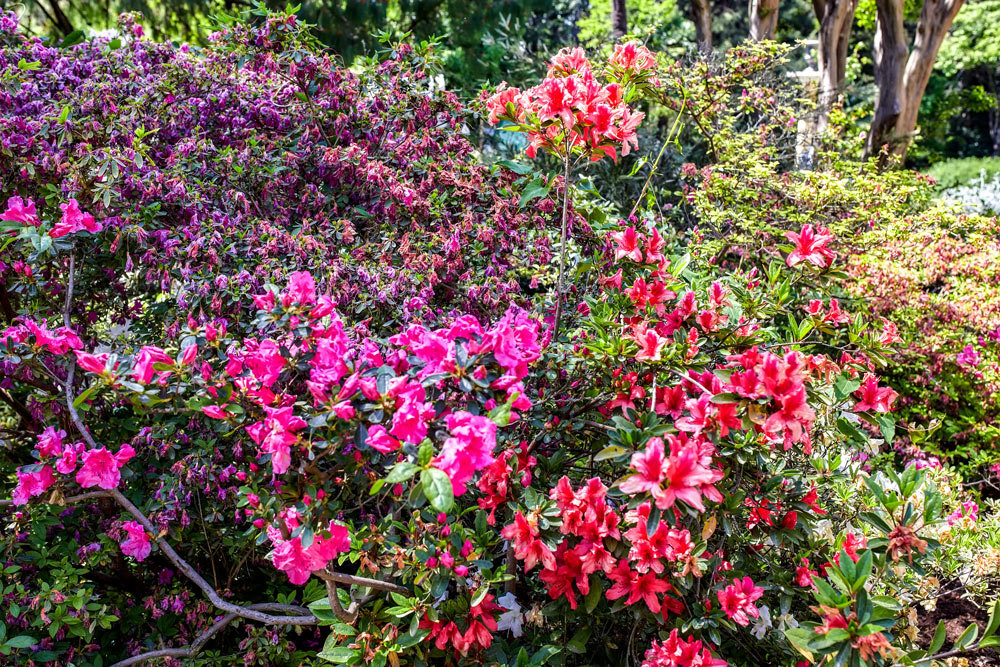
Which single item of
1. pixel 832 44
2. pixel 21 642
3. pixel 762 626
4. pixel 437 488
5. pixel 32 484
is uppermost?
pixel 832 44

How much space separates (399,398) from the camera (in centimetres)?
140

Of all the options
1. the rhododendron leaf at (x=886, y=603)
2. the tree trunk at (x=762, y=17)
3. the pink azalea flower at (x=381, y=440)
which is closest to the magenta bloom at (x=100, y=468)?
the pink azalea flower at (x=381, y=440)

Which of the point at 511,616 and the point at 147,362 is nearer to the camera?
the point at 147,362

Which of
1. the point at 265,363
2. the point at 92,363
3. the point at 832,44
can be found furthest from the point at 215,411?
the point at 832,44

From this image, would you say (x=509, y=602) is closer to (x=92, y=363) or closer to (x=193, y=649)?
(x=193, y=649)

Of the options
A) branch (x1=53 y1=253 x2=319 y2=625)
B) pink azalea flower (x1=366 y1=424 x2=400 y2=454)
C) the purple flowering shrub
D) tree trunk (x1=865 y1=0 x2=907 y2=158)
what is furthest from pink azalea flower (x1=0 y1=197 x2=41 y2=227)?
tree trunk (x1=865 y1=0 x2=907 y2=158)

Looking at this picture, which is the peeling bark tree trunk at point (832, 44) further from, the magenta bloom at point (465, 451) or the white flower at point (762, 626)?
the magenta bloom at point (465, 451)

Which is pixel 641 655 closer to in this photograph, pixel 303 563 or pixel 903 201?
pixel 303 563

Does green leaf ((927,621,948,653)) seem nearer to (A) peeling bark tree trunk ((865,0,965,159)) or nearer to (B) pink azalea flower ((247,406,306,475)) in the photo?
(B) pink azalea flower ((247,406,306,475))

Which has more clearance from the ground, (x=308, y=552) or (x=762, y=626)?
(x=308, y=552)

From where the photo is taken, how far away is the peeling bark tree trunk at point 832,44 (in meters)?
7.38

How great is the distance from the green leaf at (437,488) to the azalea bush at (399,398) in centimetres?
1

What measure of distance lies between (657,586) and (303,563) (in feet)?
2.62

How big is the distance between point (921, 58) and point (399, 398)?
311 inches
